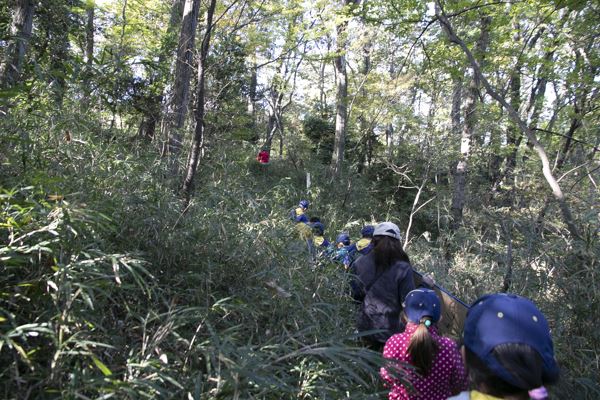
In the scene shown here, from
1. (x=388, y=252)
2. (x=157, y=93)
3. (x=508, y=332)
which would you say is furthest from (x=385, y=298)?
(x=157, y=93)

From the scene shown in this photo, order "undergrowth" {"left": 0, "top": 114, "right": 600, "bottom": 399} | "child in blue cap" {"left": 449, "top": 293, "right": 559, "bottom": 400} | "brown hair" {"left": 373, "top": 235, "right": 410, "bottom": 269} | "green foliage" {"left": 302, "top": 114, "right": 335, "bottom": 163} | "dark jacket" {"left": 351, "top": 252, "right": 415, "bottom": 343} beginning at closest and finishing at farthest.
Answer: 1. "child in blue cap" {"left": 449, "top": 293, "right": 559, "bottom": 400}
2. "undergrowth" {"left": 0, "top": 114, "right": 600, "bottom": 399}
3. "dark jacket" {"left": 351, "top": 252, "right": 415, "bottom": 343}
4. "brown hair" {"left": 373, "top": 235, "right": 410, "bottom": 269}
5. "green foliage" {"left": 302, "top": 114, "right": 335, "bottom": 163}

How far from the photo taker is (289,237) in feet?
11.1

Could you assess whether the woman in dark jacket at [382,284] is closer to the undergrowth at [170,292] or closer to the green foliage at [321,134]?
the undergrowth at [170,292]

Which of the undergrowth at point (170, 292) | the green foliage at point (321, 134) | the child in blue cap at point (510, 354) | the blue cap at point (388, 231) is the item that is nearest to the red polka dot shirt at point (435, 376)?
the undergrowth at point (170, 292)

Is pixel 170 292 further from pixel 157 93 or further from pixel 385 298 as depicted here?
pixel 157 93

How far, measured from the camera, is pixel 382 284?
292cm

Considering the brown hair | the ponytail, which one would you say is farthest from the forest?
the brown hair

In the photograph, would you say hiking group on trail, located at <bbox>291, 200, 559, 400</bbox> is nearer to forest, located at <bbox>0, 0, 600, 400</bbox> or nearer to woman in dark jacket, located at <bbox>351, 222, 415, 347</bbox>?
woman in dark jacket, located at <bbox>351, 222, 415, 347</bbox>

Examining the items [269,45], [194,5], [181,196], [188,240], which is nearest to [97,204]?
[188,240]

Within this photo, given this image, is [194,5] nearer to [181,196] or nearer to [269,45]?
[181,196]

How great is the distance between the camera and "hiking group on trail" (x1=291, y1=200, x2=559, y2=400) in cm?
126

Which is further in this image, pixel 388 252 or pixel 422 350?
pixel 388 252

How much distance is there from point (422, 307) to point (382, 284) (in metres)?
0.72

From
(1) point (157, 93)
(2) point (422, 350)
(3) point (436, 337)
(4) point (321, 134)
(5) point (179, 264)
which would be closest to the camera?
(2) point (422, 350)
